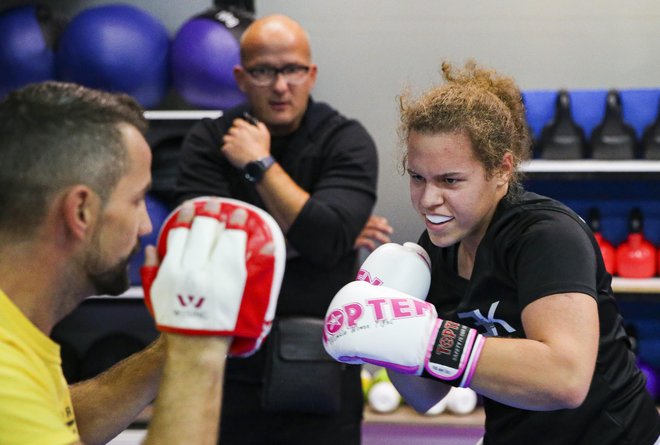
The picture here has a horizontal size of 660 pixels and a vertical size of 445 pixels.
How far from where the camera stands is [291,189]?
269 cm

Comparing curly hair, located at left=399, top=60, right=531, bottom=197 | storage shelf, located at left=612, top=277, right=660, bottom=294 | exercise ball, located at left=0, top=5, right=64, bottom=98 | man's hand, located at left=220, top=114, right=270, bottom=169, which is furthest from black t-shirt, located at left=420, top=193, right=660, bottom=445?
exercise ball, located at left=0, top=5, right=64, bottom=98

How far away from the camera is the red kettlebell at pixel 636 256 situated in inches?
155

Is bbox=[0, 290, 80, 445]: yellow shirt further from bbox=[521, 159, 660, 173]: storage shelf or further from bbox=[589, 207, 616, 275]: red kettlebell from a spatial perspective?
bbox=[589, 207, 616, 275]: red kettlebell

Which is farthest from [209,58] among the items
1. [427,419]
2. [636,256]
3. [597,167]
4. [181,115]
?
[636,256]

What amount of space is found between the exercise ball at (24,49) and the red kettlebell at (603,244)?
243 centimetres

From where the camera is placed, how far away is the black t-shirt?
1.69 m

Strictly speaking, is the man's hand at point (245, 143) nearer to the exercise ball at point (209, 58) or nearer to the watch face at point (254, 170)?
the watch face at point (254, 170)

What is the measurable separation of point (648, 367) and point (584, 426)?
2.43 metres

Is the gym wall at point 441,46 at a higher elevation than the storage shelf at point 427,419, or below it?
higher

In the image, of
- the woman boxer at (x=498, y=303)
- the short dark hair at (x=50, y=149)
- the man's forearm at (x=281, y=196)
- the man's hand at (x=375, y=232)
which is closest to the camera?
the short dark hair at (x=50, y=149)

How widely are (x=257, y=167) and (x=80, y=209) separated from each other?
1.29 metres

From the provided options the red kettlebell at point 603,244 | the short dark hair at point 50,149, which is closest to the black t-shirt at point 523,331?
the short dark hair at point 50,149

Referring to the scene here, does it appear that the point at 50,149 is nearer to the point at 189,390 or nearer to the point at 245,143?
the point at 189,390

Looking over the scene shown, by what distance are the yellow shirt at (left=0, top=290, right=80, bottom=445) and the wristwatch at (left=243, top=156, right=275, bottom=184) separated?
1275 mm
